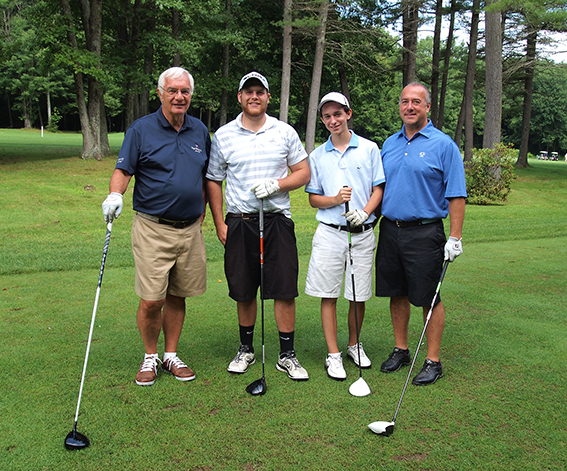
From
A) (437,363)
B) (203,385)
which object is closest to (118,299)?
(203,385)

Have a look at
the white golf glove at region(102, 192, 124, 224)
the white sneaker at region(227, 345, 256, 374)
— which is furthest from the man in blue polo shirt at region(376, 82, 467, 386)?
the white golf glove at region(102, 192, 124, 224)

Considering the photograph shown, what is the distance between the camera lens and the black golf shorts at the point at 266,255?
12.2 feet

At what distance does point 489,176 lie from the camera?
14.2 meters

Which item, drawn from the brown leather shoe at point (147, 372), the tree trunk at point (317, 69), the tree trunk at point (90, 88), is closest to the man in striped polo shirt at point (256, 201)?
the brown leather shoe at point (147, 372)

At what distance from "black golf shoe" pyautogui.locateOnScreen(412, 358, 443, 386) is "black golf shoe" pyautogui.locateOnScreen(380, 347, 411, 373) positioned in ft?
0.67

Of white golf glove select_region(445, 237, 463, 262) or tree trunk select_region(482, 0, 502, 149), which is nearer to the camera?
white golf glove select_region(445, 237, 463, 262)

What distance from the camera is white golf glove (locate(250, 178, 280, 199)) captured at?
11.4 ft

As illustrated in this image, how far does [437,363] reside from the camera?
12.0ft

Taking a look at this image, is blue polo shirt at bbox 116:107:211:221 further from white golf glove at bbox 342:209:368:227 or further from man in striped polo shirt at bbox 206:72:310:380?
white golf glove at bbox 342:209:368:227

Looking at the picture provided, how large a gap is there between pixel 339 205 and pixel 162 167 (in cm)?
124

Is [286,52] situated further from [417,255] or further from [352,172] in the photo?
[417,255]

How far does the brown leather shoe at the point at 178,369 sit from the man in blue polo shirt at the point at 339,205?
0.95m

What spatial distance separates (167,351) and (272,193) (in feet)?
4.48

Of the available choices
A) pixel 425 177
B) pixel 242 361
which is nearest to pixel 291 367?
pixel 242 361
